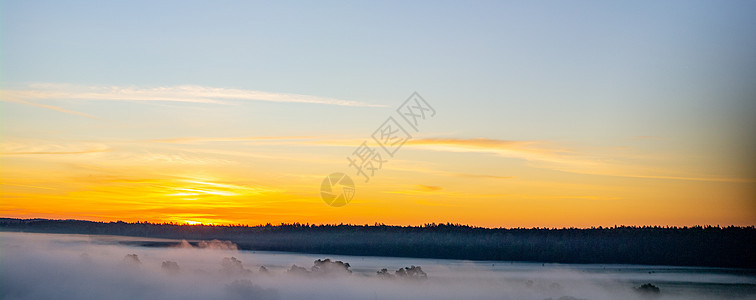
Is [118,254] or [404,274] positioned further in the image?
[118,254]

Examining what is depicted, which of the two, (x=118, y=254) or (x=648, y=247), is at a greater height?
(x=648, y=247)

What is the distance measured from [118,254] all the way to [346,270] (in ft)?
237

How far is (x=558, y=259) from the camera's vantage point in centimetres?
18312

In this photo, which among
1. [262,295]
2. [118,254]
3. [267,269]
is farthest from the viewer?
[118,254]

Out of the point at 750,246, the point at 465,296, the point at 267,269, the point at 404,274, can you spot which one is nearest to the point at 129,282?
the point at 267,269

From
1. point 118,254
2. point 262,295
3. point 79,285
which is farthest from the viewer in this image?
point 118,254

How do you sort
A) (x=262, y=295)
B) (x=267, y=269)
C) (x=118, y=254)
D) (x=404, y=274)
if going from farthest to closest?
(x=118, y=254) → (x=267, y=269) → (x=404, y=274) → (x=262, y=295)

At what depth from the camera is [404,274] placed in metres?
133

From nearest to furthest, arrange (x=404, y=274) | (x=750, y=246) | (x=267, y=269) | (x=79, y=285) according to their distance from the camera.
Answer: (x=404, y=274), (x=79, y=285), (x=267, y=269), (x=750, y=246)

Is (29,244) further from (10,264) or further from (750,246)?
(750,246)

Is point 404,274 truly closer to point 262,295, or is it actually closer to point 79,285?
point 262,295

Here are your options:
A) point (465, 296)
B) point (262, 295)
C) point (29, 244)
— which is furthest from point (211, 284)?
point (29, 244)

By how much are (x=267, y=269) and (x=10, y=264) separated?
165 feet

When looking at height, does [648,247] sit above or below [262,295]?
above
